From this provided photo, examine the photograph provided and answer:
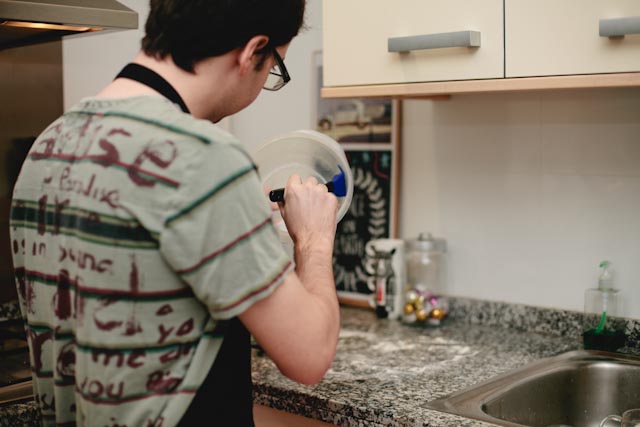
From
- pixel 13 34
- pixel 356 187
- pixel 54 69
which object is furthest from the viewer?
pixel 356 187

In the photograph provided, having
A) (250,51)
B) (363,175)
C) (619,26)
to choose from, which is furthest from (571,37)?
(363,175)

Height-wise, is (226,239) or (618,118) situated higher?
(618,118)

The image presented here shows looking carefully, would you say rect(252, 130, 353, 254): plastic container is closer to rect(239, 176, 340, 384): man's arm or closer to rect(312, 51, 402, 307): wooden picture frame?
rect(239, 176, 340, 384): man's arm

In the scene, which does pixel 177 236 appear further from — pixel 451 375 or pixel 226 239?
pixel 451 375

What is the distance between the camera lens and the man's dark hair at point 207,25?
0.94 metres

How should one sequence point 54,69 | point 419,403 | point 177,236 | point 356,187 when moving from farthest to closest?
1. point 356,187
2. point 54,69
3. point 419,403
4. point 177,236

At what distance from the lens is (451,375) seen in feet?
5.30

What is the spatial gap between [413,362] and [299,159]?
1.82 feet

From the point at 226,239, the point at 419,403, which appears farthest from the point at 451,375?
the point at 226,239

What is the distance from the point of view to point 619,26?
1.39 m

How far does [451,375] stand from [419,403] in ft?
0.71

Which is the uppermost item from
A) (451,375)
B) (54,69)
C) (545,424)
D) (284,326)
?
(54,69)

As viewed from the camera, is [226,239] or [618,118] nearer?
[226,239]

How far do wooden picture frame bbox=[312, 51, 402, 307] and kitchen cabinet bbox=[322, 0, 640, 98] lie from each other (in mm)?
379
